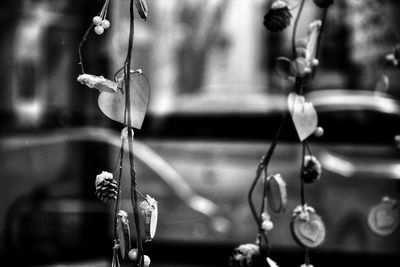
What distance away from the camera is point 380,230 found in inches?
47.1

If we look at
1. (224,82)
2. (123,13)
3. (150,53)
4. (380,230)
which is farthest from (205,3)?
(380,230)

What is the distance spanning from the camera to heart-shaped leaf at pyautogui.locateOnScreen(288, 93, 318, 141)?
38.3 inches

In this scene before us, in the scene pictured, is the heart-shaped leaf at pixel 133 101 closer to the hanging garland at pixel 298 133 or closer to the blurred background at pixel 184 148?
the hanging garland at pixel 298 133

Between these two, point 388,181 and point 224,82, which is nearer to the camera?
point 388,181

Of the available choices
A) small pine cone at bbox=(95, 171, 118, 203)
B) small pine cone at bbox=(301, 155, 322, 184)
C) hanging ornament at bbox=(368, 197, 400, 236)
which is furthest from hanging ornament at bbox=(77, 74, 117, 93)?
hanging ornament at bbox=(368, 197, 400, 236)

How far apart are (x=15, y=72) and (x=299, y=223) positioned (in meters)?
1.82

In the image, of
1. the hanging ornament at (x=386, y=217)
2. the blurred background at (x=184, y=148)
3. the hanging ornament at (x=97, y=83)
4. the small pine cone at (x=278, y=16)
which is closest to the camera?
the hanging ornament at (x=97, y=83)

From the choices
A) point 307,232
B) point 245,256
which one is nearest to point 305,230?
point 307,232

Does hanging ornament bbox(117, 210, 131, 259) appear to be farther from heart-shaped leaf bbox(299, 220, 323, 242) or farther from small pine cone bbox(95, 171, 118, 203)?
heart-shaped leaf bbox(299, 220, 323, 242)

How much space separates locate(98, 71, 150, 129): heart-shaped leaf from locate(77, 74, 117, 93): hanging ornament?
56mm

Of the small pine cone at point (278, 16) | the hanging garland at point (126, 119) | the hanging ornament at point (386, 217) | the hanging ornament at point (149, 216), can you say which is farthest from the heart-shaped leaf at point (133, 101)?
the hanging ornament at point (386, 217)

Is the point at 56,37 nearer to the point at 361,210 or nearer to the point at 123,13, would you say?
the point at 123,13

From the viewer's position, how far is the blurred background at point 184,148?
257 cm

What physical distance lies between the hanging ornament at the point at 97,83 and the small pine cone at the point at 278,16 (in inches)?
10.5
